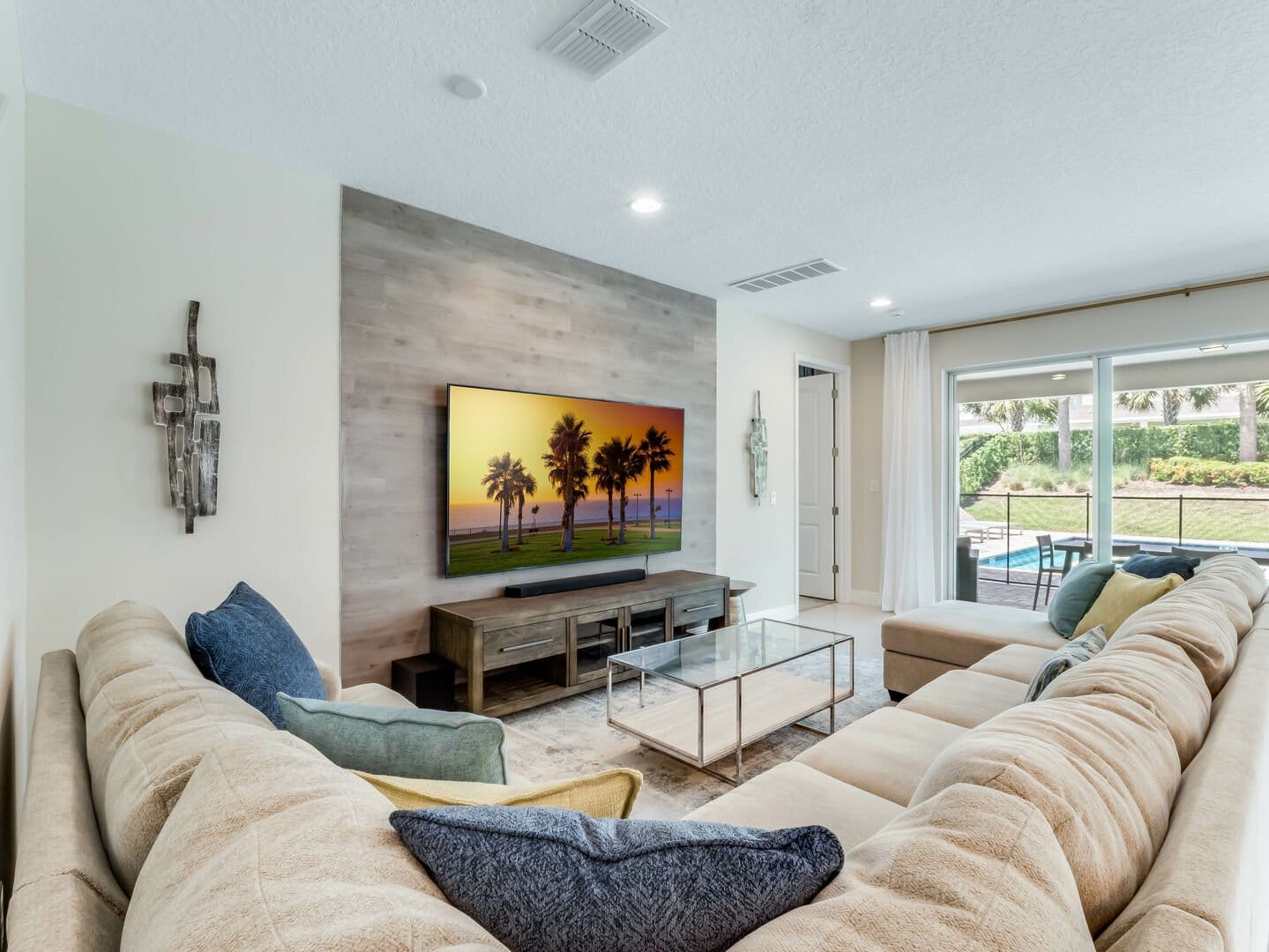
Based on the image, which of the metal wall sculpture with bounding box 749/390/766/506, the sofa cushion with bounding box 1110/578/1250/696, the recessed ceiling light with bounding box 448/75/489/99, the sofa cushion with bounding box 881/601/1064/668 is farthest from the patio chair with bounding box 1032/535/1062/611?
the recessed ceiling light with bounding box 448/75/489/99

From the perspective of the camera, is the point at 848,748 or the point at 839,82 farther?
the point at 839,82

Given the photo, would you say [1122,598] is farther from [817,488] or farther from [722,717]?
[817,488]

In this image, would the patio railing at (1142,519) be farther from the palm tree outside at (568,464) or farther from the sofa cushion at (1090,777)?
the sofa cushion at (1090,777)

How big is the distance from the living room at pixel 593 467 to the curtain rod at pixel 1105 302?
0.15 feet

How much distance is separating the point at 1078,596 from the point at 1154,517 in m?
2.15

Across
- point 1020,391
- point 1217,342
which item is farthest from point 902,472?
point 1217,342

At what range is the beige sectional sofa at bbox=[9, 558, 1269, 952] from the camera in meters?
0.54

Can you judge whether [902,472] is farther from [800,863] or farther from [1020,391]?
[800,863]

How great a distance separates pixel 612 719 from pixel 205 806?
2113mm

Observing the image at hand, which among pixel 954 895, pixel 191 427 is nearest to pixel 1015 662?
pixel 954 895

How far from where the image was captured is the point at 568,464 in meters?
3.79

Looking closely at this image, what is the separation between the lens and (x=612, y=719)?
2637 mm

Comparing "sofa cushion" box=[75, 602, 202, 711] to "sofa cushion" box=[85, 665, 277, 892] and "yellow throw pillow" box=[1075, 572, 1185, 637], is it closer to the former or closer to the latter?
"sofa cushion" box=[85, 665, 277, 892]

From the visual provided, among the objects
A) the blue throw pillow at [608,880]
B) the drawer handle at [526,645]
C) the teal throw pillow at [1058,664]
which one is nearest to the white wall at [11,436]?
the blue throw pillow at [608,880]
